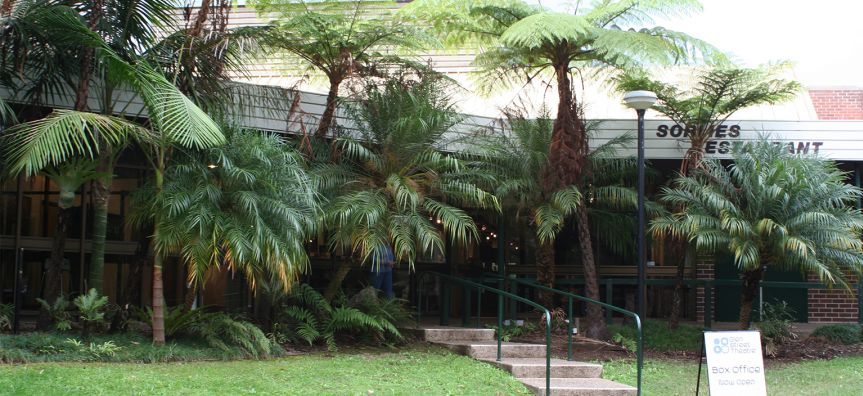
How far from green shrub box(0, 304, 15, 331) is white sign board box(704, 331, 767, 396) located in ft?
26.6

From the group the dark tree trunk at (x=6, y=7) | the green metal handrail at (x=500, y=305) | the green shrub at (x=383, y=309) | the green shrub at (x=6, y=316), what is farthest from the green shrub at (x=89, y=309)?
the green metal handrail at (x=500, y=305)

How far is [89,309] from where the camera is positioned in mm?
10594

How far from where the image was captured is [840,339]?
588 inches

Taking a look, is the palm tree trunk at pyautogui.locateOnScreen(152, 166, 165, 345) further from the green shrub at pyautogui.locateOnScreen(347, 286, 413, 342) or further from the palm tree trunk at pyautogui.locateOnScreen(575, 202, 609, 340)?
the palm tree trunk at pyautogui.locateOnScreen(575, 202, 609, 340)

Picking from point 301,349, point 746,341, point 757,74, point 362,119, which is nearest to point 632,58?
point 757,74

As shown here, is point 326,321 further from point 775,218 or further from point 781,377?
point 775,218

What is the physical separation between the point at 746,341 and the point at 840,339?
22.3 feet

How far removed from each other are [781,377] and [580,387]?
3.37 m

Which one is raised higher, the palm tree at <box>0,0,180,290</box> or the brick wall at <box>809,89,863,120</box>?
the brick wall at <box>809,89,863,120</box>

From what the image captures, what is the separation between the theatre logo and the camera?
15.9 meters

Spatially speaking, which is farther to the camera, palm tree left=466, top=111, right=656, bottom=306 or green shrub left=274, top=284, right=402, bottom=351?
palm tree left=466, top=111, right=656, bottom=306

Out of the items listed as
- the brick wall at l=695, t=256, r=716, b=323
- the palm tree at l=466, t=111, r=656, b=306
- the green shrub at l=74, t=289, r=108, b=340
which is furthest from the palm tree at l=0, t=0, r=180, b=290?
the brick wall at l=695, t=256, r=716, b=323

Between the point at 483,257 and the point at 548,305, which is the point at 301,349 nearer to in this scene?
the point at 548,305

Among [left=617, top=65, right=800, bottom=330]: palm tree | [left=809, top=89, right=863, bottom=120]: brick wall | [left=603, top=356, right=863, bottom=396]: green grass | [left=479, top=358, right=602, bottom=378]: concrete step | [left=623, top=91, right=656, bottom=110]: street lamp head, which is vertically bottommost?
[left=603, top=356, right=863, bottom=396]: green grass
